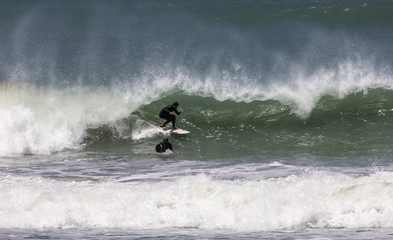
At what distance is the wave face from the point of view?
1933 cm

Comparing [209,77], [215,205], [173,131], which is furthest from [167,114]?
[215,205]

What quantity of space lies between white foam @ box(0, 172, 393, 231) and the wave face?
4.54 m

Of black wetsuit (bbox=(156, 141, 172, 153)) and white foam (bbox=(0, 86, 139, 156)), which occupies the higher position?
white foam (bbox=(0, 86, 139, 156))

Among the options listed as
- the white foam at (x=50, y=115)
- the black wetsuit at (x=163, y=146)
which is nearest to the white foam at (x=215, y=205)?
the black wetsuit at (x=163, y=146)

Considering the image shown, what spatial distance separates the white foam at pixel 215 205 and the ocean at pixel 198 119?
3cm

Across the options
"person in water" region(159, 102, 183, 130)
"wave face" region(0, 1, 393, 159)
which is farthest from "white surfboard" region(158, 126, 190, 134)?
"wave face" region(0, 1, 393, 159)

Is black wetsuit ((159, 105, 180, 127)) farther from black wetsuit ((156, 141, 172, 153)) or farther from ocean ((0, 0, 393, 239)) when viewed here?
black wetsuit ((156, 141, 172, 153))

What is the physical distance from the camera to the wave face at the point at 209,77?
63.4 feet

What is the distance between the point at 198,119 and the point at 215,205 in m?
9.34

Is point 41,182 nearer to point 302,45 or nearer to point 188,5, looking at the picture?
point 302,45

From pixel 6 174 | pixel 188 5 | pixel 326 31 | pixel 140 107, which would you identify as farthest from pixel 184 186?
pixel 188 5

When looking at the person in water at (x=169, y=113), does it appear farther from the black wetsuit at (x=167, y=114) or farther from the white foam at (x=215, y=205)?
the white foam at (x=215, y=205)

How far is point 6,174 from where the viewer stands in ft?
49.5

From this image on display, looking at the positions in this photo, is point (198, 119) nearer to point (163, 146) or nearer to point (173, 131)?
point (173, 131)
